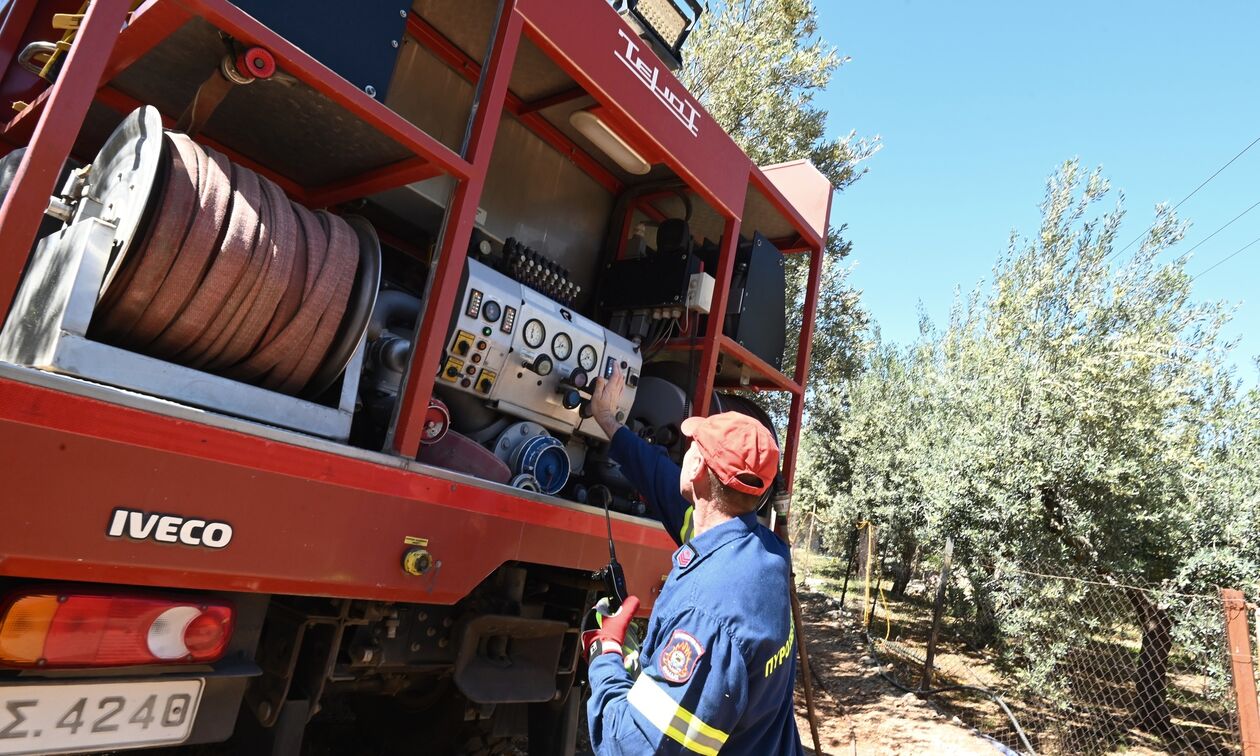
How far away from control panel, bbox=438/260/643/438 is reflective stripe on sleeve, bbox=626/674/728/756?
170 centimetres

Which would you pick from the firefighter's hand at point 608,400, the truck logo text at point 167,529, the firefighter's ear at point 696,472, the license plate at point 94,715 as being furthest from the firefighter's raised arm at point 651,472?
the license plate at point 94,715

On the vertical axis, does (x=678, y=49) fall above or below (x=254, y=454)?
above

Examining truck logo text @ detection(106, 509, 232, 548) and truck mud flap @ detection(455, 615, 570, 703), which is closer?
truck logo text @ detection(106, 509, 232, 548)

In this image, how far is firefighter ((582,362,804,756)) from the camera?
1500mm

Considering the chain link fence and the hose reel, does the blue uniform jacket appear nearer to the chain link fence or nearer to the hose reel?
the hose reel

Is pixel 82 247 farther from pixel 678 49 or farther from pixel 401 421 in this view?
pixel 678 49

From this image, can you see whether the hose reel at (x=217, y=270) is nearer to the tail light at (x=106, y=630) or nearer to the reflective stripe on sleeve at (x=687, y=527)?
the tail light at (x=106, y=630)

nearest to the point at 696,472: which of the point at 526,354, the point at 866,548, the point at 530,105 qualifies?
the point at 526,354

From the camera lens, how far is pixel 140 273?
1.84m

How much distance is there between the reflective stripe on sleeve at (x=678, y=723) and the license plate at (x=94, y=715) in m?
1.11

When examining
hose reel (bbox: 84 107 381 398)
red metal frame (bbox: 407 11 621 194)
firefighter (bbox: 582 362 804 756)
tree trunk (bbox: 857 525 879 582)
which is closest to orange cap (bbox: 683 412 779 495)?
firefighter (bbox: 582 362 804 756)

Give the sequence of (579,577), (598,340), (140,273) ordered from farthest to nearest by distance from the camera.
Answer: (598,340)
(579,577)
(140,273)

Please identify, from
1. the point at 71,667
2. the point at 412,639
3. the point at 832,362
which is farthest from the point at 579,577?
the point at 832,362

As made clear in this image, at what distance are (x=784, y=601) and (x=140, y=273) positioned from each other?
71.8 inches
